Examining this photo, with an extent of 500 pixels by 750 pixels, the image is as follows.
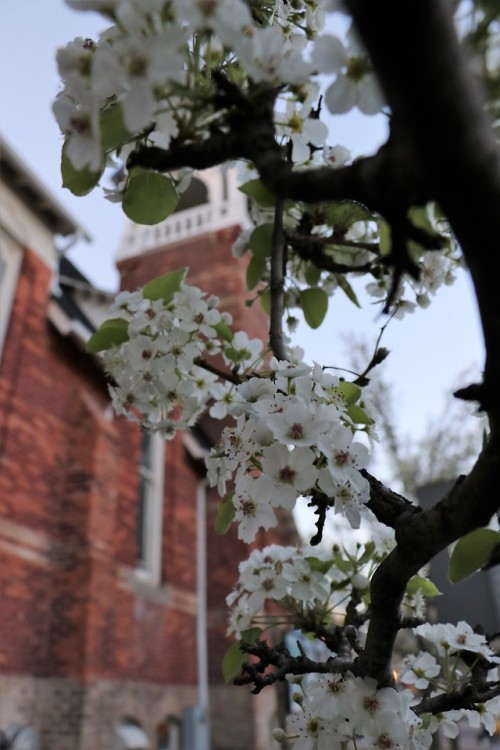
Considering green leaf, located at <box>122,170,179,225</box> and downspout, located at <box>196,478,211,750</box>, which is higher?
downspout, located at <box>196,478,211,750</box>

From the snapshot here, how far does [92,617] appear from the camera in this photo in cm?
638

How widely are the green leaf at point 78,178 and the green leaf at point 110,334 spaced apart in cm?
55

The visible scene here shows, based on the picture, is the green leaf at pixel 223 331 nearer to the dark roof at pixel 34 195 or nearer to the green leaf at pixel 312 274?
the green leaf at pixel 312 274

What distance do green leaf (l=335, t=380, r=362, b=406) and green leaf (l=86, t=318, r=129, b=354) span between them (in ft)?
2.20

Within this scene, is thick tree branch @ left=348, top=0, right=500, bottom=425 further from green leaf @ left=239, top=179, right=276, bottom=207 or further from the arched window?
the arched window

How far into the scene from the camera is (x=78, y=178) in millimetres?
1104

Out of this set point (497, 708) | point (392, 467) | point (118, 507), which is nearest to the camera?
point (497, 708)

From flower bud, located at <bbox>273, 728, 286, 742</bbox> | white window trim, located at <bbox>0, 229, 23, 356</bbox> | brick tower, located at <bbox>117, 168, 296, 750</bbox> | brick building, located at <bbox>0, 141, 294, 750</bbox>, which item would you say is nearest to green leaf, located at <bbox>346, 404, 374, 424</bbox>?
flower bud, located at <bbox>273, 728, 286, 742</bbox>

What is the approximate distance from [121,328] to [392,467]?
1475 centimetres

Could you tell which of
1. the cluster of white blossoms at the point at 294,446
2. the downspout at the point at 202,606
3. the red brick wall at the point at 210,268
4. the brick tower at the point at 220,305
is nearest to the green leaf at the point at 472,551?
the cluster of white blossoms at the point at 294,446

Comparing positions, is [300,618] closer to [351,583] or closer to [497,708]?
[351,583]

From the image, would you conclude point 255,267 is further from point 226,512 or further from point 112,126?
point 112,126

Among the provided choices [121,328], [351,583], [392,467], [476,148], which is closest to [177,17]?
[476,148]

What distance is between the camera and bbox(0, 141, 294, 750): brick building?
6039 mm
